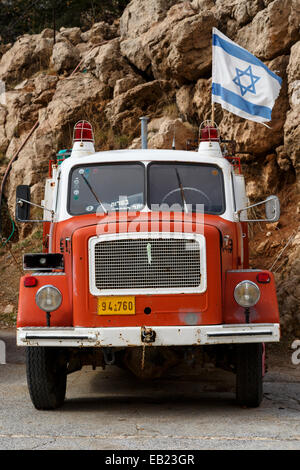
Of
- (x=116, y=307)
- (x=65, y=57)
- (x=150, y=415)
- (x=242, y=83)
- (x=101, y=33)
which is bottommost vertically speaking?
Result: (x=150, y=415)

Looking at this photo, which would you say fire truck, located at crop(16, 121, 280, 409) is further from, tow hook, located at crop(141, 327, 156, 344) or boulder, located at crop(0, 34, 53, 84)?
boulder, located at crop(0, 34, 53, 84)

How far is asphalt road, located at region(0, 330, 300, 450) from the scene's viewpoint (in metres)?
5.57

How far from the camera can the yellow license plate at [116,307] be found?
21.7 ft

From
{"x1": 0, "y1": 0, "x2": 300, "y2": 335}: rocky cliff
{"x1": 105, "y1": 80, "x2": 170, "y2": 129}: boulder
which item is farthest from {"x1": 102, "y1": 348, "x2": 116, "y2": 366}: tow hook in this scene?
{"x1": 105, "y1": 80, "x2": 170, "y2": 129}: boulder

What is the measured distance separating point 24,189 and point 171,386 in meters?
3.24

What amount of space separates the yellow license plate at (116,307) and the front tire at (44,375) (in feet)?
2.60

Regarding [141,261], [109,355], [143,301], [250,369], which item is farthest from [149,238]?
[250,369]

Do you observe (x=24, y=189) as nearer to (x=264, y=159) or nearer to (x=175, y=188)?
(x=175, y=188)

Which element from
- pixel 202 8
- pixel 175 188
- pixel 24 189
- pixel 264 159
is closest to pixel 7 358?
pixel 24 189

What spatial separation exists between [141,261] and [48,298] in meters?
0.99

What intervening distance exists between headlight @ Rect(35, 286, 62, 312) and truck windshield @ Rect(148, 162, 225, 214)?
1.52 meters

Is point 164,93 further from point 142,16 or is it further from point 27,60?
point 27,60

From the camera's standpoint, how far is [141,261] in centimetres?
664

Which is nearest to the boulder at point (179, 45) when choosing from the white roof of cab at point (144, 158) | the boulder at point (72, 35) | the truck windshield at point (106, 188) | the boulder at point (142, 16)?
the boulder at point (142, 16)
